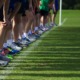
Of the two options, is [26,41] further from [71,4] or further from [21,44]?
[71,4]

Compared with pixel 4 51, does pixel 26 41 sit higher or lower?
lower

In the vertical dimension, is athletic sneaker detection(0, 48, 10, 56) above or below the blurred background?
above

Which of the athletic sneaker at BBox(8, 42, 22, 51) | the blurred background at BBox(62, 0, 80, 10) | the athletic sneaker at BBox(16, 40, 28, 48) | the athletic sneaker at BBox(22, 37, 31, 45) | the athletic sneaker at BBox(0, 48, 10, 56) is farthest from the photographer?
the blurred background at BBox(62, 0, 80, 10)

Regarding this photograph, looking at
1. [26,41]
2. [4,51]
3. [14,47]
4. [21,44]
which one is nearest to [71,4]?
[26,41]

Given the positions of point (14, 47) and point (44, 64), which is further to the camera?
point (14, 47)

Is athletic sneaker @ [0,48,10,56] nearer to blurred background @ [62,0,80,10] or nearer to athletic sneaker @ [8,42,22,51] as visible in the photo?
athletic sneaker @ [8,42,22,51]

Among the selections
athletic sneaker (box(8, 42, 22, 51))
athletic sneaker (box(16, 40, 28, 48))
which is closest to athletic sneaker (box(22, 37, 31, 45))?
athletic sneaker (box(16, 40, 28, 48))

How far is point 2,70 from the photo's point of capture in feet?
18.7

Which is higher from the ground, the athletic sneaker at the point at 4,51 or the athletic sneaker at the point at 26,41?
the athletic sneaker at the point at 4,51

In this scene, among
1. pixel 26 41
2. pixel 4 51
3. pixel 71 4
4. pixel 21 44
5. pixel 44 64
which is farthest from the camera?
pixel 71 4

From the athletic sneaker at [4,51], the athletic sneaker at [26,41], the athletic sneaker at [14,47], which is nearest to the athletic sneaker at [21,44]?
the athletic sneaker at [26,41]

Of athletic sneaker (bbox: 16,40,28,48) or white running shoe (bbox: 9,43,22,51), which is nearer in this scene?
white running shoe (bbox: 9,43,22,51)

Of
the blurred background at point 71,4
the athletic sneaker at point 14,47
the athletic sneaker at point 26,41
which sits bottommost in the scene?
the blurred background at point 71,4

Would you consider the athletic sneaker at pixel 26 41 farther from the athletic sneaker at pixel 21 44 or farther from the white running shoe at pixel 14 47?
the white running shoe at pixel 14 47
